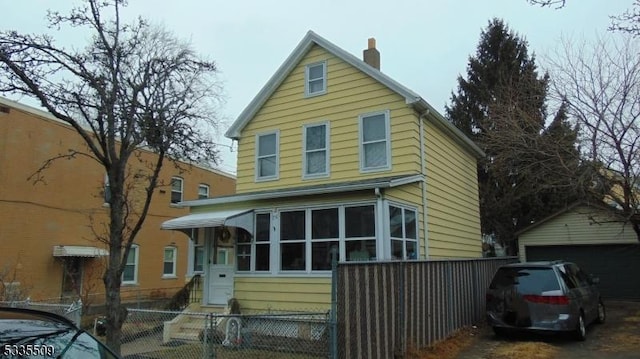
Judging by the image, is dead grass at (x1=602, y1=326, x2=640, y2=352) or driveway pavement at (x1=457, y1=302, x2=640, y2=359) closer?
driveway pavement at (x1=457, y1=302, x2=640, y2=359)

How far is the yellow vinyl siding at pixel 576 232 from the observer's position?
21.6 metres

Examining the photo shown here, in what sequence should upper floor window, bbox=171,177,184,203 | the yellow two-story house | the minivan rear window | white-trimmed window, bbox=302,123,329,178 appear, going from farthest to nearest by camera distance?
upper floor window, bbox=171,177,184,203 → white-trimmed window, bbox=302,123,329,178 → the yellow two-story house → the minivan rear window

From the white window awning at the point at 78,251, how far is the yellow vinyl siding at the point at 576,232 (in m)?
18.2

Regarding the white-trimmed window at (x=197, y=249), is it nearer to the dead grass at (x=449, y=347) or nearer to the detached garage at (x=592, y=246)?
the dead grass at (x=449, y=347)

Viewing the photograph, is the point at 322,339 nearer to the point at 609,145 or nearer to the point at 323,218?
the point at 323,218

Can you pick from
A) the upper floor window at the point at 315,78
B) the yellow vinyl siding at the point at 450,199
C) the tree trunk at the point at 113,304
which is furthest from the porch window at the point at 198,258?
the tree trunk at the point at 113,304

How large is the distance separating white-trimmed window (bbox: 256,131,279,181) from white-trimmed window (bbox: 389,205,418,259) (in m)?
4.34

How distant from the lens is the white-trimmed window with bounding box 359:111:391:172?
13.7 metres

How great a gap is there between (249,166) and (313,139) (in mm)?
2351

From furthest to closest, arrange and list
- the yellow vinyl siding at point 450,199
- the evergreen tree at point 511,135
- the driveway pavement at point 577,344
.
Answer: the evergreen tree at point 511,135 < the yellow vinyl siding at point 450,199 < the driveway pavement at point 577,344

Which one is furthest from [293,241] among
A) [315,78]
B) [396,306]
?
[315,78]

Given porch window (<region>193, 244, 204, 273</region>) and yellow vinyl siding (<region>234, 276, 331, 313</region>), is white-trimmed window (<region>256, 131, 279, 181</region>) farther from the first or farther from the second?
yellow vinyl siding (<region>234, 276, 331, 313</region>)

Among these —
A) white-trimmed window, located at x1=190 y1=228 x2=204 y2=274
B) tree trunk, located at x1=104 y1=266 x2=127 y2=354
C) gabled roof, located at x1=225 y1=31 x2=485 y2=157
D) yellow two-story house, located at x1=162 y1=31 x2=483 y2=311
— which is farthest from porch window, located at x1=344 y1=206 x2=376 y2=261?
tree trunk, located at x1=104 y1=266 x2=127 y2=354

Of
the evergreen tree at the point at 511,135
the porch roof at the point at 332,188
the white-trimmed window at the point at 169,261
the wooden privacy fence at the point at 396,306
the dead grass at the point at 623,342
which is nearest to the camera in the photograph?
the wooden privacy fence at the point at 396,306
